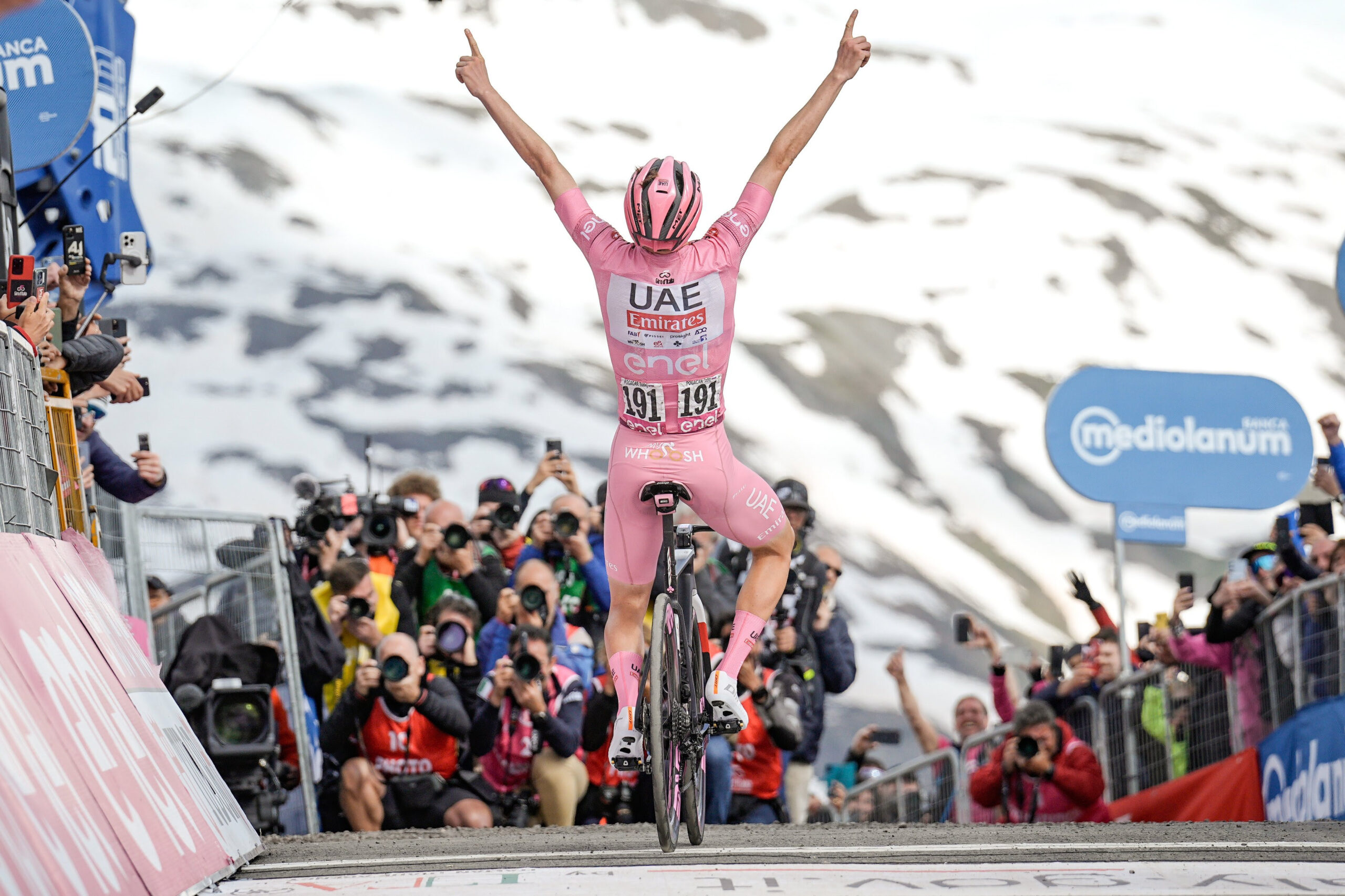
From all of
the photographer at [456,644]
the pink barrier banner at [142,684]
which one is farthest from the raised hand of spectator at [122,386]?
the photographer at [456,644]

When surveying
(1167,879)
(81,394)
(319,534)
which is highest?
(81,394)

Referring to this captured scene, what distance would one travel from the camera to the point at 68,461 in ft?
20.2

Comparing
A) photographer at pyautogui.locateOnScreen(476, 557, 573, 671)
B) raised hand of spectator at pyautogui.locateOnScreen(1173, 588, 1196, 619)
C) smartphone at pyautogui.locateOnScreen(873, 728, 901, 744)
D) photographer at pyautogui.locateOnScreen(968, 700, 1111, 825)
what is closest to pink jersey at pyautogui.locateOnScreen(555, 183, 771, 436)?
photographer at pyautogui.locateOnScreen(476, 557, 573, 671)

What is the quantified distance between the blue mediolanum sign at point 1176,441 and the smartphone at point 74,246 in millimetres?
6579

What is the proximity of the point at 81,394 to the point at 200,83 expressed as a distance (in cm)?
1248

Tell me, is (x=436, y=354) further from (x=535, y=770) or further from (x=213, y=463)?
(x=535, y=770)

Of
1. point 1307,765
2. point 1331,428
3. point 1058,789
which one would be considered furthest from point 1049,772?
point 1331,428

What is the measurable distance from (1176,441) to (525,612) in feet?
16.8

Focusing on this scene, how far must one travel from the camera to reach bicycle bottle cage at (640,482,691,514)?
545 centimetres

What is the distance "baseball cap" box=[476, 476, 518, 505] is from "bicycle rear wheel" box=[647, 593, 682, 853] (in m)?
4.38

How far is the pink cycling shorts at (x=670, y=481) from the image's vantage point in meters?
5.53

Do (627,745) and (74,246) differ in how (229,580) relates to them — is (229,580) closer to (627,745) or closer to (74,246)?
(74,246)

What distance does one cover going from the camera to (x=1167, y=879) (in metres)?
4.15

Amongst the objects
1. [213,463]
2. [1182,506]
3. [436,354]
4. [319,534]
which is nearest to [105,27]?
[319,534]
